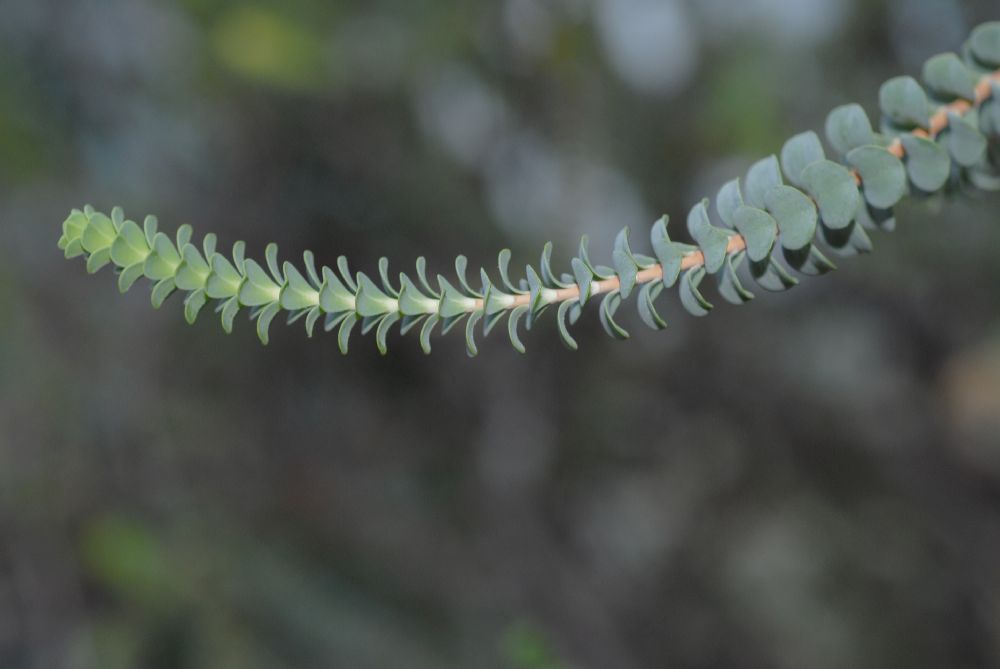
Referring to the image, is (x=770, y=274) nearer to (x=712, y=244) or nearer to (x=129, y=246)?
(x=712, y=244)

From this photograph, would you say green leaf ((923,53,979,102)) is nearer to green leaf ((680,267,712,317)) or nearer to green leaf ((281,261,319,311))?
green leaf ((680,267,712,317))

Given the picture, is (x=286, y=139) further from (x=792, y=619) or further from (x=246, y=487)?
(x=792, y=619)

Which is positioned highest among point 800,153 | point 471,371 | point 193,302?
point 471,371

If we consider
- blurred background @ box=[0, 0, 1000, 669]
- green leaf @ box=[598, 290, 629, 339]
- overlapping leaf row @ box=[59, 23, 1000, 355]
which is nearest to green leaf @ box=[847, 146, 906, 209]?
overlapping leaf row @ box=[59, 23, 1000, 355]

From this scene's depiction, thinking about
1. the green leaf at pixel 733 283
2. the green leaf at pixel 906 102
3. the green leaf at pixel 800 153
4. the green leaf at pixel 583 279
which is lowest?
the green leaf at pixel 583 279

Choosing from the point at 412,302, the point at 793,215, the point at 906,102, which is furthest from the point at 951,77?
the point at 412,302

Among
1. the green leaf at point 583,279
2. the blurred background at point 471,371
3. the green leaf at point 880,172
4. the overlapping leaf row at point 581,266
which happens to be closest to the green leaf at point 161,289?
the overlapping leaf row at point 581,266

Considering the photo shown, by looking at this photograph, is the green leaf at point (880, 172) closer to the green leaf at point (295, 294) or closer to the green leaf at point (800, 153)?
the green leaf at point (800, 153)
